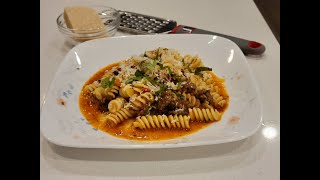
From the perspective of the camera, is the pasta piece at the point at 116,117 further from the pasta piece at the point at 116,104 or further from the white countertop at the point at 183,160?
the white countertop at the point at 183,160

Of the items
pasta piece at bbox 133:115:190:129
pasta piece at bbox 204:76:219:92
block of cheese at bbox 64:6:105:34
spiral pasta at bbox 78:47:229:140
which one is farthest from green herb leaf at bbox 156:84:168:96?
block of cheese at bbox 64:6:105:34

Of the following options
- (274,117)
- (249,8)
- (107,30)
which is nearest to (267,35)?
(249,8)

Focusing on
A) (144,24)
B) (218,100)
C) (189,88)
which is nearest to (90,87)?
(189,88)

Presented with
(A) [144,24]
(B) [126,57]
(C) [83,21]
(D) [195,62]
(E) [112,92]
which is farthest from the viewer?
(A) [144,24]

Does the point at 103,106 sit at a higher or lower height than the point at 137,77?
lower

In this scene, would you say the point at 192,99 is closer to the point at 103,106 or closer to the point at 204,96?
the point at 204,96

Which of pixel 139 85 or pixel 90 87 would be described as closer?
pixel 139 85

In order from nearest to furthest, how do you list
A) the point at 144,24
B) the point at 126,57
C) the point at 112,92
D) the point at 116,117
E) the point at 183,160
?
the point at 183,160
the point at 116,117
the point at 112,92
the point at 126,57
the point at 144,24

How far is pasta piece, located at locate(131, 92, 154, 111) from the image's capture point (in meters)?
1.29

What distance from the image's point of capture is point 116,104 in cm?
131

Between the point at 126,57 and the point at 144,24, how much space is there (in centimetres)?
34

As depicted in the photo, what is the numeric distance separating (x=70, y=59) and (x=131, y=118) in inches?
18.8
